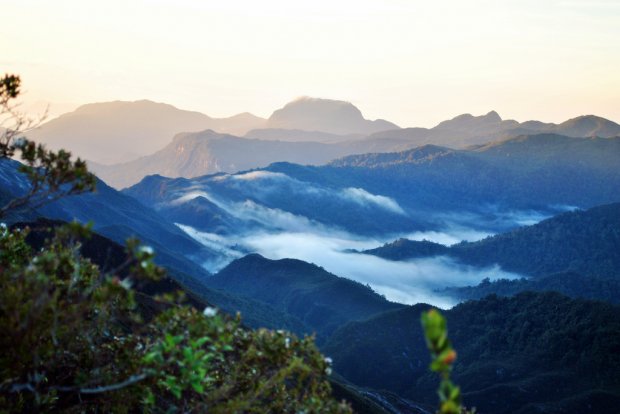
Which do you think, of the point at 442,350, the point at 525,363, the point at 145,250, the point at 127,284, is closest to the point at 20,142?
the point at 145,250

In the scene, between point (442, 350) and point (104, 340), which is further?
point (104, 340)

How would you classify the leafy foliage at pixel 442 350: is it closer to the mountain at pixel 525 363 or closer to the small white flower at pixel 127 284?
the small white flower at pixel 127 284

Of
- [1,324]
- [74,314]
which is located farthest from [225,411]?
[1,324]

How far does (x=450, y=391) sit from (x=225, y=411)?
25.0 feet

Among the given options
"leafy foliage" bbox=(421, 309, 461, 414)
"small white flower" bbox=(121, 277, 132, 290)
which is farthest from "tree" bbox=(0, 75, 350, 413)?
"leafy foliage" bbox=(421, 309, 461, 414)

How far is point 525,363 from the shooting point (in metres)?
171

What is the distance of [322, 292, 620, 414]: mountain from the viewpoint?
141375 millimetres

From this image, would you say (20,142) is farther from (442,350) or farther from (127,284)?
(442,350)

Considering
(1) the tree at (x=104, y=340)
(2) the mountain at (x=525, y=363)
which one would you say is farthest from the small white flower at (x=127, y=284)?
(2) the mountain at (x=525, y=363)

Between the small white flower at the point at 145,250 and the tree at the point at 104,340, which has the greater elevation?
the small white flower at the point at 145,250

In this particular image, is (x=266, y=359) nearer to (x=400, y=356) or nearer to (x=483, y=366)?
(x=483, y=366)

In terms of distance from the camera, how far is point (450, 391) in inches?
378

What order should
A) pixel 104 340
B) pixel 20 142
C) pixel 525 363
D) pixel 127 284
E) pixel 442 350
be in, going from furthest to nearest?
pixel 525 363 → pixel 104 340 → pixel 20 142 → pixel 127 284 → pixel 442 350

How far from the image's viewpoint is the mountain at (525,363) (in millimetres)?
141375
